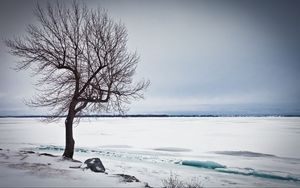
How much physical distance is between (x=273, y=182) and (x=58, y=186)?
7.89 meters

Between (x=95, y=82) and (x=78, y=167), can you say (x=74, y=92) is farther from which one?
(x=78, y=167)

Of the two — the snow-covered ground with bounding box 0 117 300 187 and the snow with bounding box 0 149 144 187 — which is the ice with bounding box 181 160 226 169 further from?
the snow with bounding box 0 149 144 187

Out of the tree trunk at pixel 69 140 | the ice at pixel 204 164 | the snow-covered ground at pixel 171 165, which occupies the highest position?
the tree trunk at pixel 69 140

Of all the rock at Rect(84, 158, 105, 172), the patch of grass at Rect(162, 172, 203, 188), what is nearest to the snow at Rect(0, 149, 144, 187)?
the rock at Rect(84, 158, 105, 172)

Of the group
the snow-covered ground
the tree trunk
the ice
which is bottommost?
the ice

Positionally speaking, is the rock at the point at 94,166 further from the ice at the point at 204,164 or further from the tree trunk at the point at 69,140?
the ice at the point at 204,164

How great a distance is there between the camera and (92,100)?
13.6 metres

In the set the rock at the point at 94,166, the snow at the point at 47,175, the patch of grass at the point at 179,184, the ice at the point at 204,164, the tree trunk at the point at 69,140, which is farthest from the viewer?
the ice at the point at 204,164

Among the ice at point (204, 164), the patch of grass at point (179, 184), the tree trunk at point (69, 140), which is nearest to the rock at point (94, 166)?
the patch of grass at point (179, 184)

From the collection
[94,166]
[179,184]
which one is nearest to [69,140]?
[94,166]

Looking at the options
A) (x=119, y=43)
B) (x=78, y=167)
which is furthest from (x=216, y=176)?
(x=119, y=43)

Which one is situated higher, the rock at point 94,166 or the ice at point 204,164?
the rock at point 94,166

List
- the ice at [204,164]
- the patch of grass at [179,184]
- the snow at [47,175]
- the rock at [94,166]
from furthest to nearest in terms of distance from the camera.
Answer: the ice at [204,164] < the rock at [94,166] < the patch of grass at [179,184] < the snow at [47,175]

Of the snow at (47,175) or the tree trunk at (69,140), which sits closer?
the snow at (47,175)
